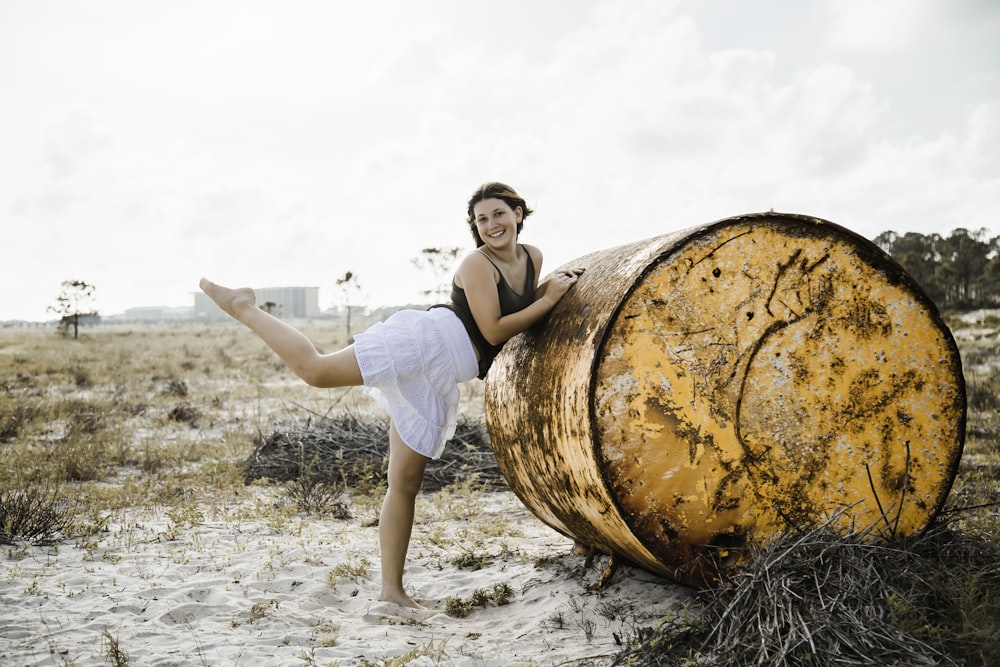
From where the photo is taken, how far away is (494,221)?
3051mm

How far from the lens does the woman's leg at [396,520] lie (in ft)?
10.2

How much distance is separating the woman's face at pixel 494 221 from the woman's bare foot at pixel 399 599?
1.65 m

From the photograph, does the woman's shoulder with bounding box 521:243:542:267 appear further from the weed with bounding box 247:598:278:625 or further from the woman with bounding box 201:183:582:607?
the weed with bounding box 247:598:278:625

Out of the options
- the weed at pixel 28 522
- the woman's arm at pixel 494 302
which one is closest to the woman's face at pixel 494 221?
the woman's arm at pixel 494 302

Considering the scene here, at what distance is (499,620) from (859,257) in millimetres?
2052

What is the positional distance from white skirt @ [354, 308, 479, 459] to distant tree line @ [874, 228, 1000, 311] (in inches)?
1000

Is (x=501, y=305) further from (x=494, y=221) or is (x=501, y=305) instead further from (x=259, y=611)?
(x=259, y=611)

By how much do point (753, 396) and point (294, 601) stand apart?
223cm

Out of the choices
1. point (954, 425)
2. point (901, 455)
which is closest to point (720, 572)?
point (901, 455)

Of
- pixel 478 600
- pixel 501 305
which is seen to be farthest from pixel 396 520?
pixel 501 305

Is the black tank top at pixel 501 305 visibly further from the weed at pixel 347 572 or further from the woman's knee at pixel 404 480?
the weed at pixel 347 572

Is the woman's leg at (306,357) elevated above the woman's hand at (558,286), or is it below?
below

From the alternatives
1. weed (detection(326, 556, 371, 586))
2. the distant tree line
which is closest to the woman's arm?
weed (detection(326, 556, 371, 586))

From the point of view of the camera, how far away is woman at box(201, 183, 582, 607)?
2904 mm
